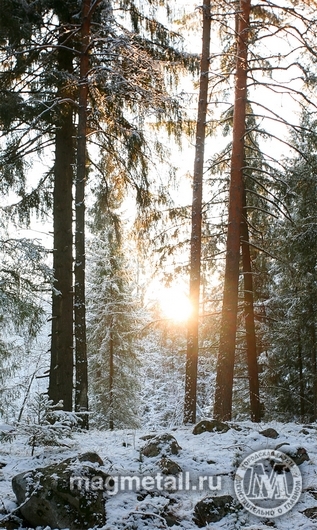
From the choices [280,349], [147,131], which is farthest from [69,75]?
[280,349]

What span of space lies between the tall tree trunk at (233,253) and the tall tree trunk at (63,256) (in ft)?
9.88

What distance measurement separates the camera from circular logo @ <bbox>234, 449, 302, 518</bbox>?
3902mm

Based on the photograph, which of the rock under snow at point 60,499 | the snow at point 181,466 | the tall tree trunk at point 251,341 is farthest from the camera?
the tall tree trunk at point 251,341

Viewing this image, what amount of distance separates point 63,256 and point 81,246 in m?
0.42

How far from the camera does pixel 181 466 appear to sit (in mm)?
4535

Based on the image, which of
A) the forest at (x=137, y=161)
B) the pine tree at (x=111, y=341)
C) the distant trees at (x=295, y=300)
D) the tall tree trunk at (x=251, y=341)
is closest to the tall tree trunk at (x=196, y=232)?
the forest at (x=137, y=161)

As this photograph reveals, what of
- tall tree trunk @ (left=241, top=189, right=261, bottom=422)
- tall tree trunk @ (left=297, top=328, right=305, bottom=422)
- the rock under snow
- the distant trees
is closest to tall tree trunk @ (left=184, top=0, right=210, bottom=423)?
the distant trees

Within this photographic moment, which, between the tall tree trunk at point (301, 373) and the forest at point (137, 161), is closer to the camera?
the forest at point (137, 161)

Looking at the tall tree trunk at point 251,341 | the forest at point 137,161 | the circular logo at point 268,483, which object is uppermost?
the forest at point 137,161

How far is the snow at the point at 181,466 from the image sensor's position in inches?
145

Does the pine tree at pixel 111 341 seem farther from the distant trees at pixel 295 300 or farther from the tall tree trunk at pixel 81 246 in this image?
the tall tree trunk at pixel 81 246

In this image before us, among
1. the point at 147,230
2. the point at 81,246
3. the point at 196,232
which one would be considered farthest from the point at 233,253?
the point at 81,246

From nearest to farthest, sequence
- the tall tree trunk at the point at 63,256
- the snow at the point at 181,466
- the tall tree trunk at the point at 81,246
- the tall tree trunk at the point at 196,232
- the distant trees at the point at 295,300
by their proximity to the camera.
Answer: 1. the snow at the point at 181,466
2. the tall tree trunk at the point at 63,256
3. the tall tree trunk at the point at 81,246
4. the tall tree trunk at the point at 196,232
5. the distant trees at the point at 295,300

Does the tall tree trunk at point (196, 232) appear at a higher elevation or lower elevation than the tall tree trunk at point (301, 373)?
higher
